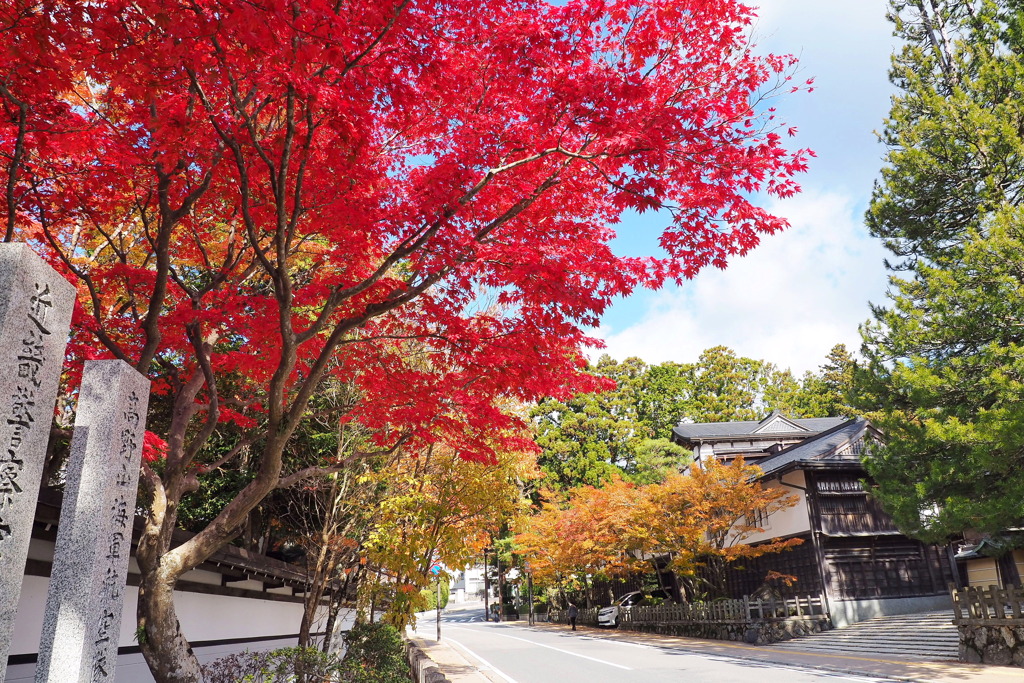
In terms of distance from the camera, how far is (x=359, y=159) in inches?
277

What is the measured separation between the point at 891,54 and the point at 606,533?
21.8m

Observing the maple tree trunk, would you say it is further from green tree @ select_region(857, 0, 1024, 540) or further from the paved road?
green tree @ select_region(857, 0, 1024, 540)

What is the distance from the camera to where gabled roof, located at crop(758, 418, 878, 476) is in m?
Answer: 26.5

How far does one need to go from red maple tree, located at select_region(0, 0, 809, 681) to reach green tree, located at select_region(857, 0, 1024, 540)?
37.9 feet

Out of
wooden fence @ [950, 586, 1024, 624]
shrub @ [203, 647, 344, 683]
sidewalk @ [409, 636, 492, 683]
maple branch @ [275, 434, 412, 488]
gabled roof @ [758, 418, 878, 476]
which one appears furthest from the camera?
gabled roof @ [758, 418, 878, 476]

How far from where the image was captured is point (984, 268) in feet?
50.9

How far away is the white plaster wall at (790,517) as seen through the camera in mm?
27031

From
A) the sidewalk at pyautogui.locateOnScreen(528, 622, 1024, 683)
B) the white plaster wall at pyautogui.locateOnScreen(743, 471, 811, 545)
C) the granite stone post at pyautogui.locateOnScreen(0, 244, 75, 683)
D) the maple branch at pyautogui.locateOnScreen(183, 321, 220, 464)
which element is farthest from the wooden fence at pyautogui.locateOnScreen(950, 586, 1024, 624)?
the granite stone post at pyautogui.locateOnScreen(0, 244, 75, 683)

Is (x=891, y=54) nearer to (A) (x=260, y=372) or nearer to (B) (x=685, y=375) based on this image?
(A) (x=260, y=372)

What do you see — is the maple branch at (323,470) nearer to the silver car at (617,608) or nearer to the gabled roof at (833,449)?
the gabled roof at (833,449)

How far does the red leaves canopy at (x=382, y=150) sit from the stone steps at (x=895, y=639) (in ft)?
52.1

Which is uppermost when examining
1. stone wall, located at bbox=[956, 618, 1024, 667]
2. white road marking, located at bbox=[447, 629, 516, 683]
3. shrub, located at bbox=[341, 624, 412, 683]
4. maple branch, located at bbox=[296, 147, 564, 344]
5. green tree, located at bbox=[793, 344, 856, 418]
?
green tree, located at bbox=[793, 344, 856, 418]

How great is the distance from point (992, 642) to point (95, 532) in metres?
18.2

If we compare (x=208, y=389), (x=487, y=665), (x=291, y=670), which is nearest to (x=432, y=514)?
(x=291, y=670)
